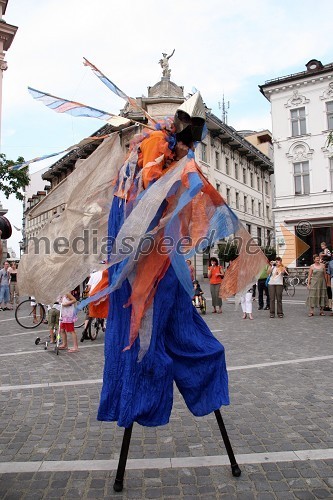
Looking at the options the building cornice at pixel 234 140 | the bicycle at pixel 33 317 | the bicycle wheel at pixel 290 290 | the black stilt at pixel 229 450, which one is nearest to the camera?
the black stilt at pixel 229 450

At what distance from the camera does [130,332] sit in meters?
2.27

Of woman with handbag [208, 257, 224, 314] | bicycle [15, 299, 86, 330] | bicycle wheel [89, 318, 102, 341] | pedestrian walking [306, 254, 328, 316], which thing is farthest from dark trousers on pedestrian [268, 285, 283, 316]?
bicycle [15, 299, 86, 330]

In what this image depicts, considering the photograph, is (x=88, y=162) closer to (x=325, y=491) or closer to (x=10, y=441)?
(x=10, y=441)

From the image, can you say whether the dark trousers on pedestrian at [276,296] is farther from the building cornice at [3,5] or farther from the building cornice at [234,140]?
the building cornice at [3,5]

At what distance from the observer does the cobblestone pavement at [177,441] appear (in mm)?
2393

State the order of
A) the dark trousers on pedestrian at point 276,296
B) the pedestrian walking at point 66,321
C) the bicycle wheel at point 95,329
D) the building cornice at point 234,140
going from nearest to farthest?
1. the pedestrian walking at point 66,321
2. the bicycle wheel at point 95,329
3. the dark trousers on pedestrian at point 276,296
4. the building cornice at point 234,140

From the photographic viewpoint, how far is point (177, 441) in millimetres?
3051

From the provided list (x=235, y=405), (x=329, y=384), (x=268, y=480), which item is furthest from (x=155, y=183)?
(x=329, y=384)

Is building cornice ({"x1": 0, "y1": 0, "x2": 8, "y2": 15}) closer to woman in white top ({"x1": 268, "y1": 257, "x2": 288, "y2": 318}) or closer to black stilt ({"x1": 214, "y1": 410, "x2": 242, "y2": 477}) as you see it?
woman in white top ({"x1": 268, "y1": 257, "x2": 288, "y2": 318})

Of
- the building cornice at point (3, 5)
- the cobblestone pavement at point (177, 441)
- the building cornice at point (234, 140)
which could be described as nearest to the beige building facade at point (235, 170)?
the building cornice at point (234, 140)

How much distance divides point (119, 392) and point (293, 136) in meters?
28.4

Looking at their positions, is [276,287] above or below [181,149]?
below

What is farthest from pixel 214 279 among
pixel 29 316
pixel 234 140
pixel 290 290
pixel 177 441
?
pixel 234 140

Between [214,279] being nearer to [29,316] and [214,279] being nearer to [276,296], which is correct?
[276,296]
